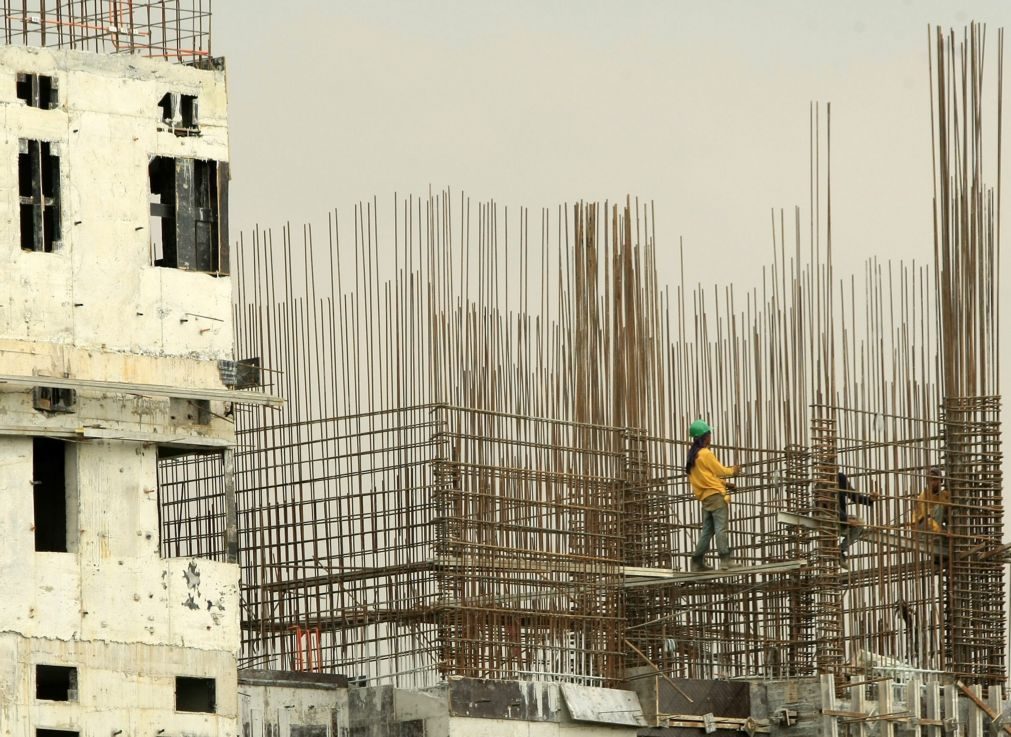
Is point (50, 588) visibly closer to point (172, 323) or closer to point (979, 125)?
point (172, 323)

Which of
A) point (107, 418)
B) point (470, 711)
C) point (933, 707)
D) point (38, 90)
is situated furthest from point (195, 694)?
point (933, 707)

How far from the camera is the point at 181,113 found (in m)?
33.6

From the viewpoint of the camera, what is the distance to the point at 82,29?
34.0 meters

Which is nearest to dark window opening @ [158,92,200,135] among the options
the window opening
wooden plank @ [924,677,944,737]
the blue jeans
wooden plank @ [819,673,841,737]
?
the window opening

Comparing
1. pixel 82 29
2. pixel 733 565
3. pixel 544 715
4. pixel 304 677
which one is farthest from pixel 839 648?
pixel 82 29

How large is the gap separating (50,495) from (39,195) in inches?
158

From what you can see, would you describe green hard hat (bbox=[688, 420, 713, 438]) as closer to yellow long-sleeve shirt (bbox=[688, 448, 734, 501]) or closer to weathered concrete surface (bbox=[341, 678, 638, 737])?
yellow long-sleeve shirt (bbox=[688, 448, 734, 501])

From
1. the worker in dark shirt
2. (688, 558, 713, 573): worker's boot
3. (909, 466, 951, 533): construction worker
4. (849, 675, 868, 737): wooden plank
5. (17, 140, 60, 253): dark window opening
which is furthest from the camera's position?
(909, 466, 951, 533): construction worker

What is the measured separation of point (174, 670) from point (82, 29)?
28.4ft

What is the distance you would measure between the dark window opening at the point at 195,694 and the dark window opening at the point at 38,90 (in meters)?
7.62

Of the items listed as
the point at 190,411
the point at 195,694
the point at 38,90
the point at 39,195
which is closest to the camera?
the point at 39,195

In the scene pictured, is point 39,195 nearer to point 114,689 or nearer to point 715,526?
point 114,689

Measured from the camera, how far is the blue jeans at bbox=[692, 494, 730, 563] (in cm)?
3578

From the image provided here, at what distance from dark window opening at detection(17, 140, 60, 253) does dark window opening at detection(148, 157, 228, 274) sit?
1.48 meters
